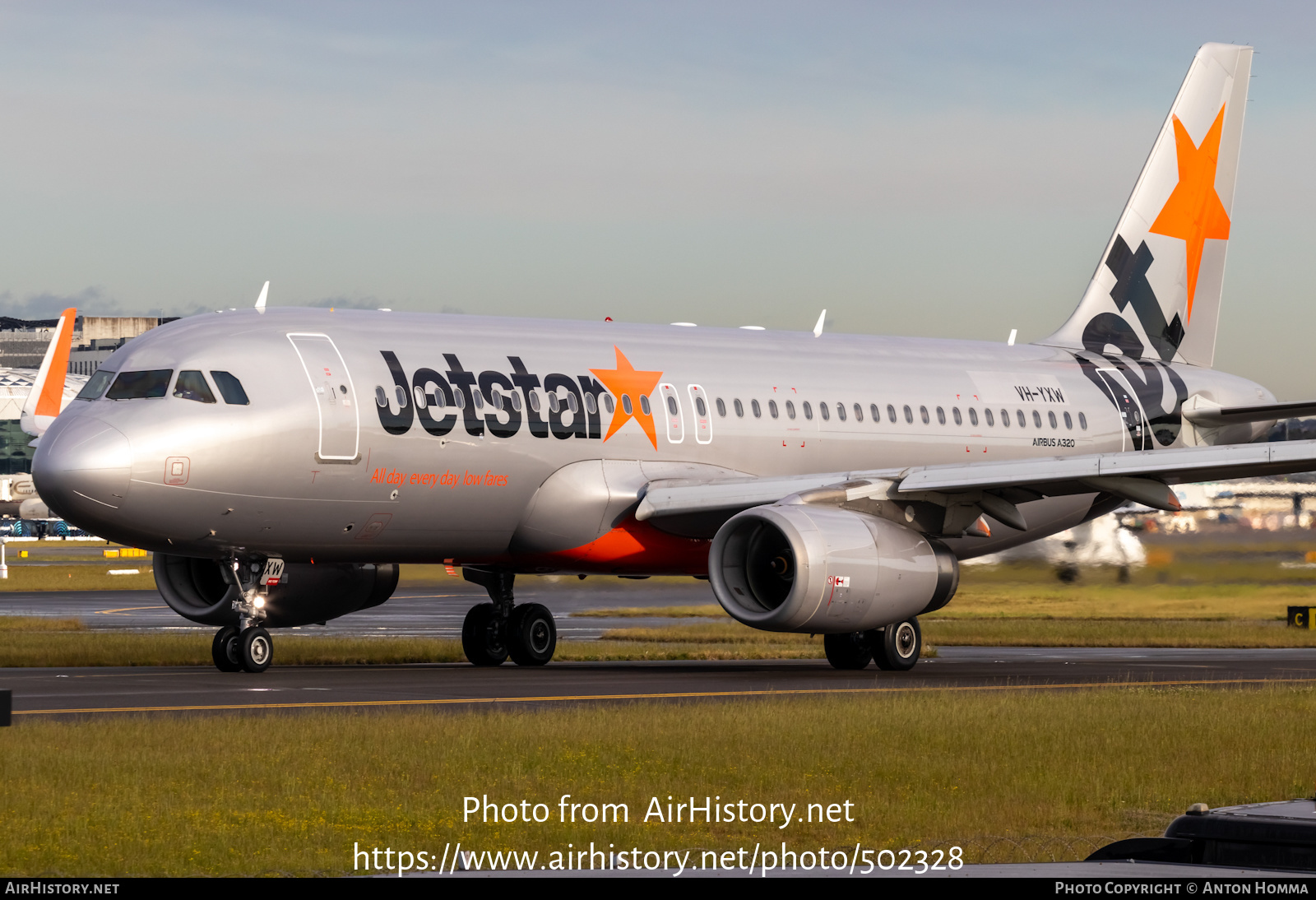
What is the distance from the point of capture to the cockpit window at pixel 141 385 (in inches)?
877

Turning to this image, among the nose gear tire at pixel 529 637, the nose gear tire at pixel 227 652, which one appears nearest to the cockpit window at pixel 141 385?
the nose gear tire at pixel 227 652

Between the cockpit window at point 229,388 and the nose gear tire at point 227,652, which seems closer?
the cockpit window at point 229,388

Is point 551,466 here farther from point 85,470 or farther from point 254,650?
point 85,470

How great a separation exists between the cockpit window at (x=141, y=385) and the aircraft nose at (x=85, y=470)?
0.72 meters

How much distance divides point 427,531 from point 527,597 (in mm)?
17027

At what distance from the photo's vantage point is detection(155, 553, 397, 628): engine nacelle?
2562 cm

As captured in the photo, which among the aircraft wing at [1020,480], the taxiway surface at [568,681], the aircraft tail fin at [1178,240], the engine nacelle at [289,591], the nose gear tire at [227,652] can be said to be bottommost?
the taxiway surface at [568,681]

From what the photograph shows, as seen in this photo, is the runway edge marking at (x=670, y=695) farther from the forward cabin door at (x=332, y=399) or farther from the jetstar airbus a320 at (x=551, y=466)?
the forward cabin door at (x=332, y=399)

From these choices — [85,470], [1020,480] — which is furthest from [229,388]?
[1020,480]

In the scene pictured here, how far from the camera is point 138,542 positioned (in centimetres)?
2214

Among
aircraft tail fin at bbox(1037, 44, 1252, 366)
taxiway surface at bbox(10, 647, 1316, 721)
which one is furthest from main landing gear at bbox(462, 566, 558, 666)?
aircraft tail fin at bbox(1037, 44, 1252, 366)

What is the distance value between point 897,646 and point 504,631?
19.5ft
